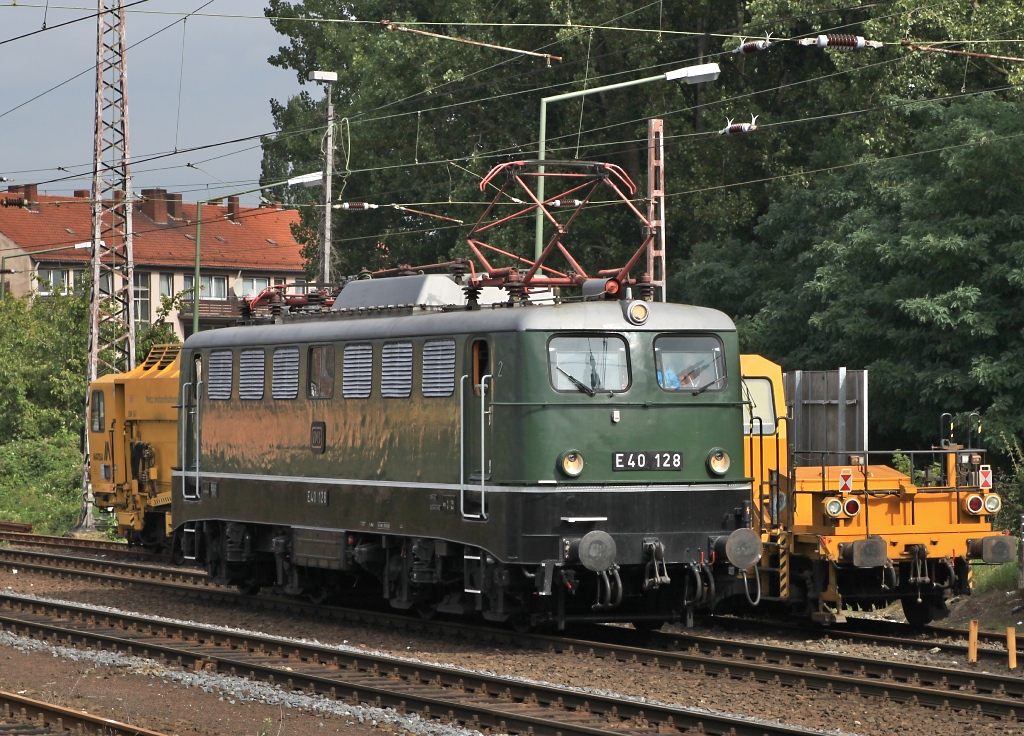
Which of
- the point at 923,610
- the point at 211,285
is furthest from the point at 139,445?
the point at 211,285

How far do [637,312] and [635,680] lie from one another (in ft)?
11.5

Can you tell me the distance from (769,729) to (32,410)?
37.0 m

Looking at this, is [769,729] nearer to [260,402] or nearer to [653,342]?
[653,342]

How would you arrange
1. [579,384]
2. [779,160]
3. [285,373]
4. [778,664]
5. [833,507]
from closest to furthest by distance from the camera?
1. [778,664]
2. [579,384]
3. [833,507]
4. [285,373]
5. [779,160]

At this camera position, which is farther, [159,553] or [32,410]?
[32,410]

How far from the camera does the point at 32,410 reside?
4416 centimetres

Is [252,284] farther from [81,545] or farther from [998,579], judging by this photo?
[998,579]

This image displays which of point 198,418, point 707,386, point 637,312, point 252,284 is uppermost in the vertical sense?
point 252,284

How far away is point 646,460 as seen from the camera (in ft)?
48.0

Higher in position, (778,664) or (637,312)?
(637,312)

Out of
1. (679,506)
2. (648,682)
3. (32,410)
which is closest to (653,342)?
(679,506)

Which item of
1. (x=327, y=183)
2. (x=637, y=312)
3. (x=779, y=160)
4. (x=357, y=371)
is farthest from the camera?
(x=779, y=160)

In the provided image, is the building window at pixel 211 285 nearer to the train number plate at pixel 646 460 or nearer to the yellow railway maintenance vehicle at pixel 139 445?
the yellow railway maintenance vehicle at pixel 139 445

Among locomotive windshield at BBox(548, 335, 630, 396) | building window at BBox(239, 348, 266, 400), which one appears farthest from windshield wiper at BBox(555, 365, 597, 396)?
building window at BBox(239, 348, 266, 400)
